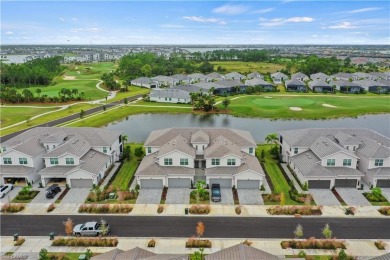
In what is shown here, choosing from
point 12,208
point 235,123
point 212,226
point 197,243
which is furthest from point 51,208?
point 235,123

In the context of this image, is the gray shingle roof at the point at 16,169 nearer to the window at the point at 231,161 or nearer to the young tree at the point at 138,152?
the young tree at the point at 138,152

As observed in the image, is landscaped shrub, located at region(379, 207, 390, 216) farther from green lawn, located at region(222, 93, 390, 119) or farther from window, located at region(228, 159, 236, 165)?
green lawn, located at region(222, 93, 390, 119)

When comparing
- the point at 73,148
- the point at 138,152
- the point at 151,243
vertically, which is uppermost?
the point at 73,148

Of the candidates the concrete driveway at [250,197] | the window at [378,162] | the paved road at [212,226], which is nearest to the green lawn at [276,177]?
the concrete driveway at [250,197]

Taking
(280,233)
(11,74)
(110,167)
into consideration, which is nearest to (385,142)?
(280,233)

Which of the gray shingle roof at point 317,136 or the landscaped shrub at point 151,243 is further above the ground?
the gray shingle roof at point 317,136

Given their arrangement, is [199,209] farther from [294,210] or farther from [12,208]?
[12,208]
